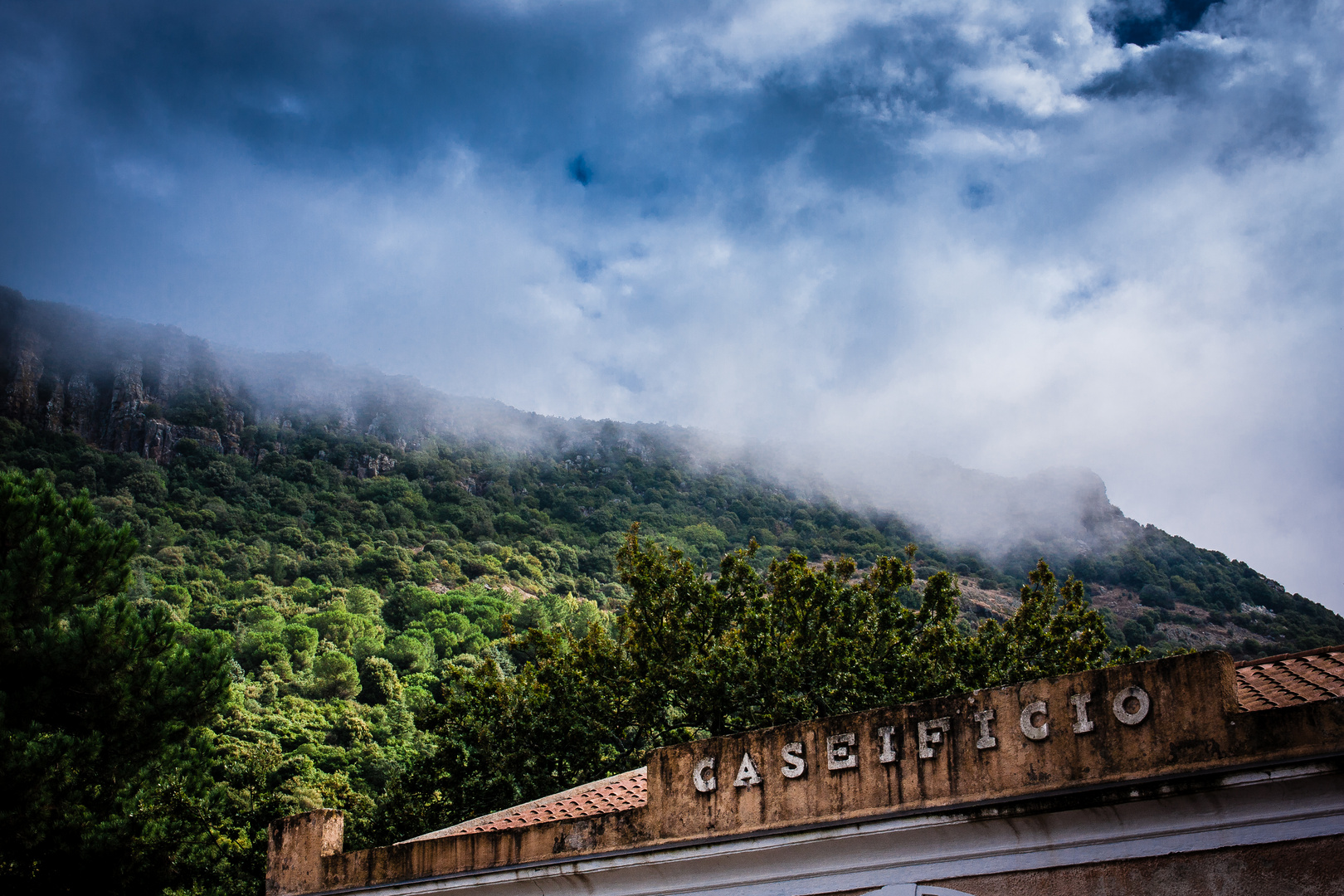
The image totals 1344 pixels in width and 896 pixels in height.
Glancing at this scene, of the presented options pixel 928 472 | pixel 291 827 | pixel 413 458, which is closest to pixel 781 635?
pixel 291 827

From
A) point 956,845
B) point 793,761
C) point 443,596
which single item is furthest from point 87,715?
point 443,596

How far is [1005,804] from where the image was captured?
23.6 feet

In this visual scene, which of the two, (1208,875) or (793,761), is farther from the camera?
(793,761)

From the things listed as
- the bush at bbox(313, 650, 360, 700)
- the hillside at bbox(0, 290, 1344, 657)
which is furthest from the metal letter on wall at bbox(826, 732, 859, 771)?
the hillside at bbox(0, 290, 1344, 657)

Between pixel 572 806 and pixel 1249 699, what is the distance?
259 inches

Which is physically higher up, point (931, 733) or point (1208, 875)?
point (931, 733)

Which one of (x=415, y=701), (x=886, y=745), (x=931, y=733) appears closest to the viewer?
(x=931, y=733)

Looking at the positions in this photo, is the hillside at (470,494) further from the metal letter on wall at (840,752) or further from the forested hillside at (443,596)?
the metal letter on wall at (840,752)

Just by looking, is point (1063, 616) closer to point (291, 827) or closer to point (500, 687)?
point (500, 687)

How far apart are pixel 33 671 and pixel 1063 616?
17155 mm

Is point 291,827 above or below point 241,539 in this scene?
below

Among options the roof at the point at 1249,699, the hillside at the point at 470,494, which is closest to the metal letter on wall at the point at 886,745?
the roof at the point at 1249,699

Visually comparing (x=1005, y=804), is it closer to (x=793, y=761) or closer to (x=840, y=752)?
(x=840, y=752)

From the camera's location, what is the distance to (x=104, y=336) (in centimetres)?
10388
